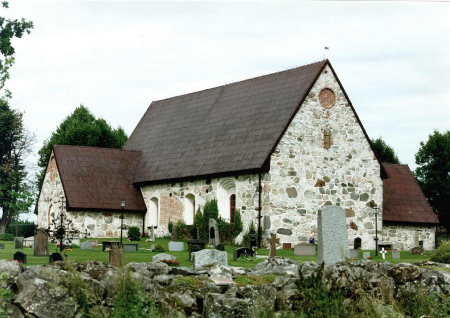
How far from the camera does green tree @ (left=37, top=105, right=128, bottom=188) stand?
53375mm

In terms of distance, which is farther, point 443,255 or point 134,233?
point 134,233

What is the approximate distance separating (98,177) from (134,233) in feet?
13.0

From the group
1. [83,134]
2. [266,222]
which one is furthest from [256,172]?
[83,134]

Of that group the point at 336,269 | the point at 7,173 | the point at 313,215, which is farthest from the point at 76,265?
the point at 7,173

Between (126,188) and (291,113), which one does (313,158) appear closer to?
(291,113)

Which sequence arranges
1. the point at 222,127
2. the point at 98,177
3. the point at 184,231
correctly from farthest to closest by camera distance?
the point at 98,177, the point at 222,127, the point at 184,231

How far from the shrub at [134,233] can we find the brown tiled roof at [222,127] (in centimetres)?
283

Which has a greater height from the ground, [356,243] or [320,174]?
[320,174]

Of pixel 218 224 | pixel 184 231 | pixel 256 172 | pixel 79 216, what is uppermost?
pixel 256 172

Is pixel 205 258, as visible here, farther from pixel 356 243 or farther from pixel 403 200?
pixel 403 200

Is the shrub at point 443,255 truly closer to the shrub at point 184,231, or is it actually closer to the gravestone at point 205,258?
the gravestone at point 205,258

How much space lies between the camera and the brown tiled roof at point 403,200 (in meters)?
41.2

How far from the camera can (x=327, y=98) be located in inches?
1475

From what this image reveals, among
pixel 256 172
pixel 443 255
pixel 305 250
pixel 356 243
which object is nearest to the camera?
pixel 443 255
